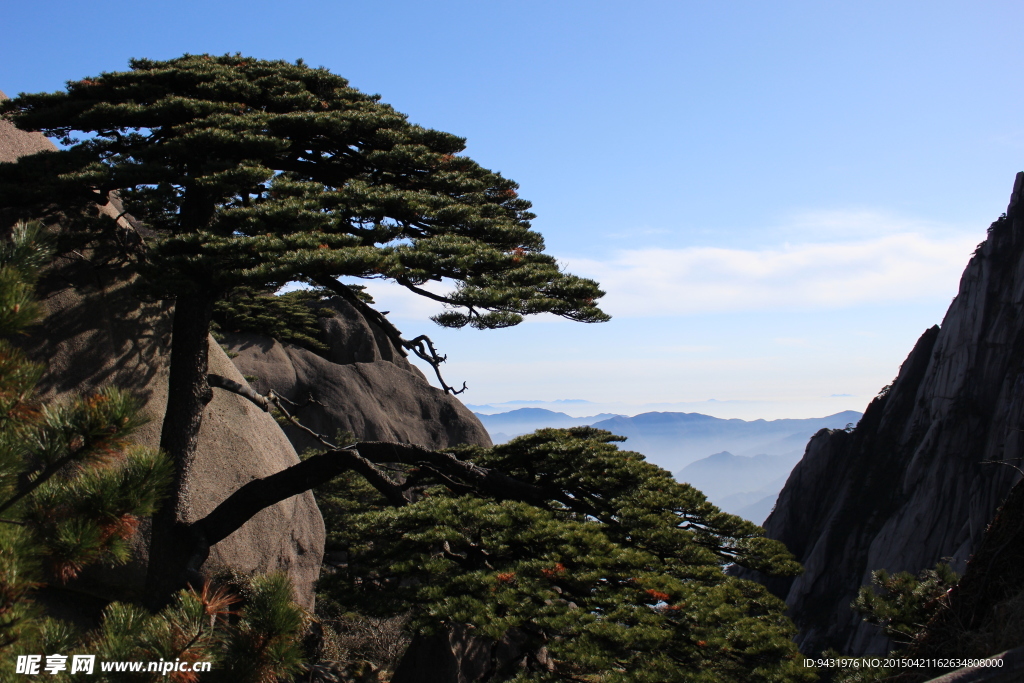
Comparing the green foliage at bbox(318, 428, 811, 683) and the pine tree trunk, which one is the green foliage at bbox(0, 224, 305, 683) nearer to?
the green foliage at bbox(318, 428, 811, 683)

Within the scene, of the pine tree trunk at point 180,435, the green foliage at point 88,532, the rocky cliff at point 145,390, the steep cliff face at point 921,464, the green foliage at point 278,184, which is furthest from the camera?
the steep cliff face at point 921,464

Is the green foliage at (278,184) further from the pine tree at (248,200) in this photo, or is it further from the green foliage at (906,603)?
the green foliage at (906,603)

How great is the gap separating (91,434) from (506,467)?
608 centimetres

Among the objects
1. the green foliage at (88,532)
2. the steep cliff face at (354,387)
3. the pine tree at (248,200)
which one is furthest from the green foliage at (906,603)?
the steep cliff face at (354,387)

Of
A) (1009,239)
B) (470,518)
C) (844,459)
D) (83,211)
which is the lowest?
(844,459)

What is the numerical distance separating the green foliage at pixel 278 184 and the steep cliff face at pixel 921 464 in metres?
39.0

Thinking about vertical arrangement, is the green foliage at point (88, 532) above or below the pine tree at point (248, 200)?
below

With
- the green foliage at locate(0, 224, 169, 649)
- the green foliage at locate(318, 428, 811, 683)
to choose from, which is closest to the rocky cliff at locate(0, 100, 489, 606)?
the green foliage at locate(318, 428, 811, 683)

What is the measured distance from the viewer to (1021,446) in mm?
36062

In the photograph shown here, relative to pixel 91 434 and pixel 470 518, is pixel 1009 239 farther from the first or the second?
pixel 91 434

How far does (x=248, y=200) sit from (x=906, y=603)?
882cm

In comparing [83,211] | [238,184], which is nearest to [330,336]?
[83,211]

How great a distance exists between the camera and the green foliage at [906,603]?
20.4 ft

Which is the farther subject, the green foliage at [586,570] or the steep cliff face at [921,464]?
the steep cliff face at [921,464]
